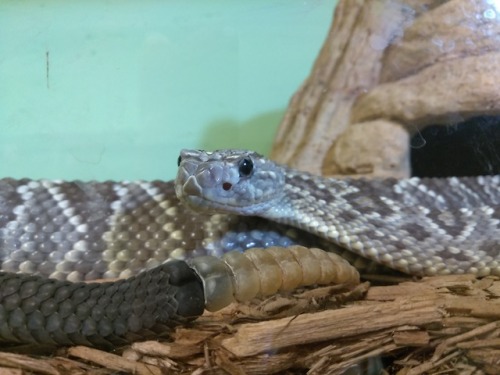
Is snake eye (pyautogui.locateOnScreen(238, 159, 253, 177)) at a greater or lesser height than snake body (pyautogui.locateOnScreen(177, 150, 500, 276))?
greater

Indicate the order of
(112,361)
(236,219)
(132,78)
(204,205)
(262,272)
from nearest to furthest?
(112,361), (262,272), (204,205), (236,219), (132,78)

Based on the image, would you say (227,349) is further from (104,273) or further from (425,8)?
(425,8)

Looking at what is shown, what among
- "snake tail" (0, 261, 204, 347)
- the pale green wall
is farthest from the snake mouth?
the pale green wall

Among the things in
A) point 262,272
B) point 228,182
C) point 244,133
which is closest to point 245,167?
point 228,182

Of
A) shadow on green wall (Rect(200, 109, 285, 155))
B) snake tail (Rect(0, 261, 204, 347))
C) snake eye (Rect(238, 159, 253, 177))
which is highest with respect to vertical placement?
shadow on green wall (Rect(200, 109, 285, 155))

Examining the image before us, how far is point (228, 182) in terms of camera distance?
2.04 m

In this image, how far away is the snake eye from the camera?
2.09m

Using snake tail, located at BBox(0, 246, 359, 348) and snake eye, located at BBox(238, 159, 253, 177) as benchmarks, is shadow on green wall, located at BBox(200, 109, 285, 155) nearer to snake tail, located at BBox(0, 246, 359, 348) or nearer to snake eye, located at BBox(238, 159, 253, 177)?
snake eye, located at BBox(238, 159, 253, 177)

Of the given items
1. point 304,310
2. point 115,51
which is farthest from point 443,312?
point 115,51

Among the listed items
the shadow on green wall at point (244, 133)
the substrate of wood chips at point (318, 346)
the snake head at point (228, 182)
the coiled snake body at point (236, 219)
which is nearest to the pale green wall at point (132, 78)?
the shadow on green wall at point (244, 133)

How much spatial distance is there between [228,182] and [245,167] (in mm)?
103

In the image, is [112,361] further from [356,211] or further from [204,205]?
[356,211]

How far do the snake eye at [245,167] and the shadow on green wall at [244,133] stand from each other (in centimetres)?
56

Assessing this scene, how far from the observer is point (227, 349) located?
1354 millimetres
